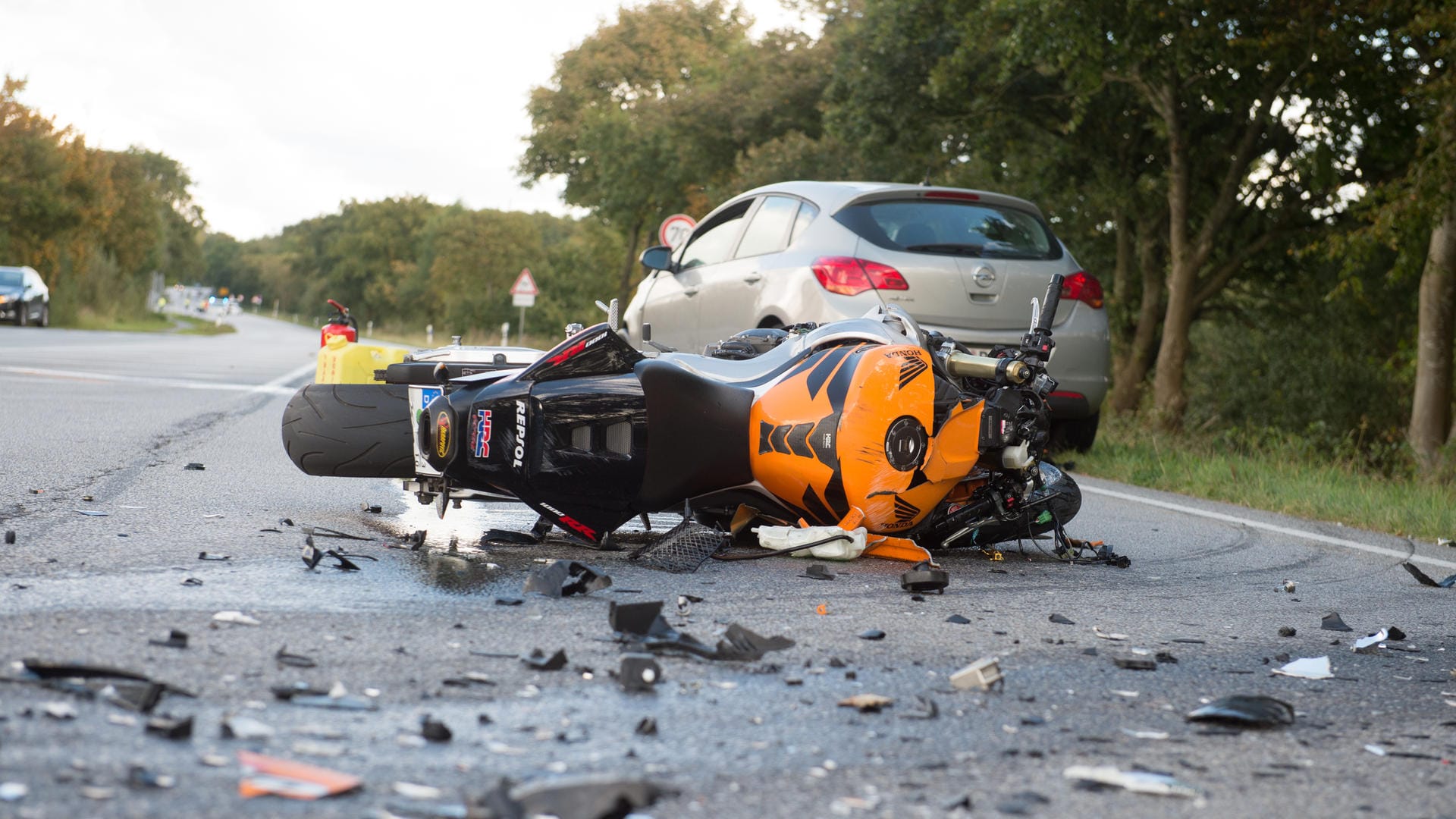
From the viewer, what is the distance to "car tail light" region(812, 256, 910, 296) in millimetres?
7887

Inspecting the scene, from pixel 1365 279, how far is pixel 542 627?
2086 cm

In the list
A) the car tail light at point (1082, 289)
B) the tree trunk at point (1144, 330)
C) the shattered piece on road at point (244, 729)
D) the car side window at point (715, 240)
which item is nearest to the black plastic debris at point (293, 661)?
the shattered piece on road at point (244, 729)

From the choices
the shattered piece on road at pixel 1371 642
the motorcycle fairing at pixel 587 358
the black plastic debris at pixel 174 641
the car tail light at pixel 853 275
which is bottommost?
the black plastic debris at pixel 174 641

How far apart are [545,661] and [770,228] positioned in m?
6.05

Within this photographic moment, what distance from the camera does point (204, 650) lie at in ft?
9.55

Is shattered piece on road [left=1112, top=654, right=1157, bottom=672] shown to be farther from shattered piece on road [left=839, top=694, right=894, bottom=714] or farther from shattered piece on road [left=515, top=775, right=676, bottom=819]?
shattered piece on road [left=515, top=775, right=676, bottom=819]

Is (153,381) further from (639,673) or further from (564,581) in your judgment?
(639,673)

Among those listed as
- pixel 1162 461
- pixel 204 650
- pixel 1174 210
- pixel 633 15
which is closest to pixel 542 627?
A: pixel 204 650

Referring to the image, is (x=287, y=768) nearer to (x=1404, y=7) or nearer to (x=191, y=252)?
(x=1404, y=7)

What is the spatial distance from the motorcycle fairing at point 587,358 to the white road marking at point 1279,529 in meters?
3.63

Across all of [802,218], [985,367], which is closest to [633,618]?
[985,367]

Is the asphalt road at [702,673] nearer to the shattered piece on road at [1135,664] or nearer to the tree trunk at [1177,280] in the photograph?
the shattered piece on road at [1135,664]

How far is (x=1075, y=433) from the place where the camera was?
31.9 feet

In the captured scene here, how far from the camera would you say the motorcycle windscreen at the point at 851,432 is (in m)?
4.50
